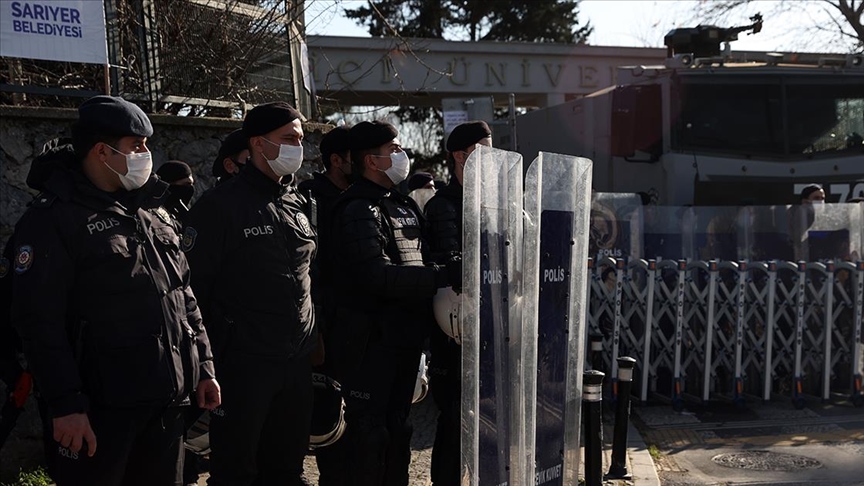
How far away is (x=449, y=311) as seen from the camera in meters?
4.87

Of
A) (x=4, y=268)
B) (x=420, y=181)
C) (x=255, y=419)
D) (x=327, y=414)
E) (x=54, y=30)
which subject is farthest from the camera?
(x=420, y=181)

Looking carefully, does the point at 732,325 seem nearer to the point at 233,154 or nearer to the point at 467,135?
the point at 467,135

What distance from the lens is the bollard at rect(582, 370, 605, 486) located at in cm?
605

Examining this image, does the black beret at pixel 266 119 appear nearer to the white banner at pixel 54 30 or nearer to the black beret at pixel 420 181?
the white banner at pixel 54 30

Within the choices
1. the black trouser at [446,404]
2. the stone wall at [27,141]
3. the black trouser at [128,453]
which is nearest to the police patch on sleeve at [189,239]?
the black trouser at [128,453]

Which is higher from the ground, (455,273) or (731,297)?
(455,273)

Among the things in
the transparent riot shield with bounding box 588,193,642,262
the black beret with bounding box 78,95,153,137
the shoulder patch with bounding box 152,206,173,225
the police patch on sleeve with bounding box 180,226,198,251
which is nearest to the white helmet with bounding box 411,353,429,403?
the police patch on sleeve with bounding box 180,226,198,251

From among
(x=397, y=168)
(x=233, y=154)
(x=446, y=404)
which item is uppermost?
(x=233, y=154)

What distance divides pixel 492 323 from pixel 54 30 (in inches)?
154

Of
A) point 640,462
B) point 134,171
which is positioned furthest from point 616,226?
point 134,171

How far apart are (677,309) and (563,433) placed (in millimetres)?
4434

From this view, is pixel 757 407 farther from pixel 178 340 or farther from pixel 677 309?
pixel 178 340

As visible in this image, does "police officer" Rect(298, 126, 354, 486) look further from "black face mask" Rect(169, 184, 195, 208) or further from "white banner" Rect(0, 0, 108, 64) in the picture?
"white banner" Rect(0, 0, 108, 64)

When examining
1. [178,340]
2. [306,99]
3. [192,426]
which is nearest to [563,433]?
[192,426]
